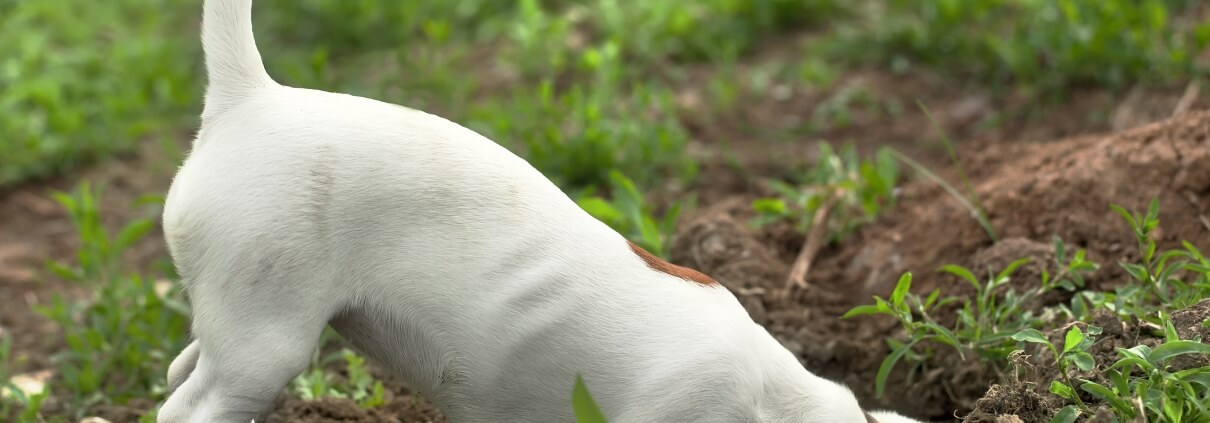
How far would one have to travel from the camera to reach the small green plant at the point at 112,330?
349 cm

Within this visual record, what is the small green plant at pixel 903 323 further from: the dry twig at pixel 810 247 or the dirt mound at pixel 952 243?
the dry twig at pixel 810 247

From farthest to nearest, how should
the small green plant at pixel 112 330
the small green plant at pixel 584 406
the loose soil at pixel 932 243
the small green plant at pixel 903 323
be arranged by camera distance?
1. the small green plant at pixel 112 330
2. the loose soil at pixel 932 243
3. the small green plant at pixel 903 323
4. the small green plant at pixel 584 406

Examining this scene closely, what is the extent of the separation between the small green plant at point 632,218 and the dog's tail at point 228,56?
1396 mm

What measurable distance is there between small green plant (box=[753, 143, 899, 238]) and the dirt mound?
8cm

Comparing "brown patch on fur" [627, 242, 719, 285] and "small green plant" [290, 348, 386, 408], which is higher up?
"brown patch on fur" [627, 242, 719, 285]

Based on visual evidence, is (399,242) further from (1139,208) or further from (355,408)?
(1139,208)

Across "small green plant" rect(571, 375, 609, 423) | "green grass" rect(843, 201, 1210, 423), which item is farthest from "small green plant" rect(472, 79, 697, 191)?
"small green plant" rect(571, 375, 609, 423)

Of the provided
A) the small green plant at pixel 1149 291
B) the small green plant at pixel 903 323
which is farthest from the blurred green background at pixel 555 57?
the small green plant at pixel 1149 291

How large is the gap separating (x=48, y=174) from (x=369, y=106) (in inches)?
140

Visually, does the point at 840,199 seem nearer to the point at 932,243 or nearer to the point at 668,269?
the point at 932,243

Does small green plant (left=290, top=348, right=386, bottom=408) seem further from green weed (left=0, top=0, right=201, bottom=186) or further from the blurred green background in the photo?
green weed (left=0, top=0, right=201, bottom=186)

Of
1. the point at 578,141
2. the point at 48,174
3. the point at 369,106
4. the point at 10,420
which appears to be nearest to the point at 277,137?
the point at 369,106

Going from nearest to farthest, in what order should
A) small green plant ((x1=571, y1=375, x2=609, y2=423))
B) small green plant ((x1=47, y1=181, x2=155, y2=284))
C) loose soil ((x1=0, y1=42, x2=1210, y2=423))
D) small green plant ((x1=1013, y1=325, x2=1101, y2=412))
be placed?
small green plant ((x1=571, y1=375, x2=609, y2=423)) < small green plant ((x1=1013, y1=325, x2=1101, y2=412)) < loose soil ((x1=0, y1=42, x2=1210, y2=423)) < small green plant ((x1=47, y1=181, x2=155, y2=284))

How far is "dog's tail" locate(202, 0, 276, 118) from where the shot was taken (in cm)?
246
